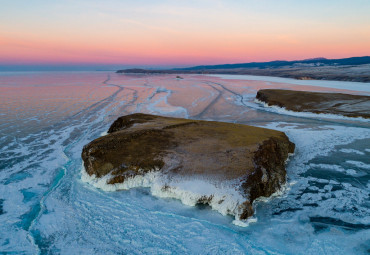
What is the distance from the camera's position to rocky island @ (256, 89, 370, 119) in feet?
95.3

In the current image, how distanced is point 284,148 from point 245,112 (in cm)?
1790

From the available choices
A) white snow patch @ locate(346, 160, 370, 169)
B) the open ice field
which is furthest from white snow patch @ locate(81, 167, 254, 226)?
white snow patch @ locate(346, 160, 370, 169)

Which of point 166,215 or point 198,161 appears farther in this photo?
point 198,161

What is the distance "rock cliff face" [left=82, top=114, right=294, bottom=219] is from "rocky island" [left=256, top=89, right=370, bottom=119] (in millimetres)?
18545

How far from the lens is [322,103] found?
34500 millimetres

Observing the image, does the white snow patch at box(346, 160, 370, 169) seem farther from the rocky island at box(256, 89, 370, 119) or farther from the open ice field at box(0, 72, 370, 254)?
the rocky island at box(256, 89, 370, 119)

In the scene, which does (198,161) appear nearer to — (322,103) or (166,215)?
(166,215)

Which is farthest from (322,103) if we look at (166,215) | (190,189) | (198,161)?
(166,215)

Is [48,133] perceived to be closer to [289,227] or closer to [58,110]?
[58,110]

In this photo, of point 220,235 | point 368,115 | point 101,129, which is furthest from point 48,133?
point 368,115

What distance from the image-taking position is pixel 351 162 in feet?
46.4

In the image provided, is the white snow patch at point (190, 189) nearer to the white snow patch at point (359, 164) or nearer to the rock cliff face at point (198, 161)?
the rock cliff face at point (198, 161)

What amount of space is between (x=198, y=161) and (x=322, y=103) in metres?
31.3

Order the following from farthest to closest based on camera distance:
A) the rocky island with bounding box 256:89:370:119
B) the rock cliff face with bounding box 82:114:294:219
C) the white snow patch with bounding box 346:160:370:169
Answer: the rocky island with bounding box 256:89:370:119 → the white snow patch with bounding box 346:160:370:169 → the rock cliff face with bounding box 82:114:294:219
